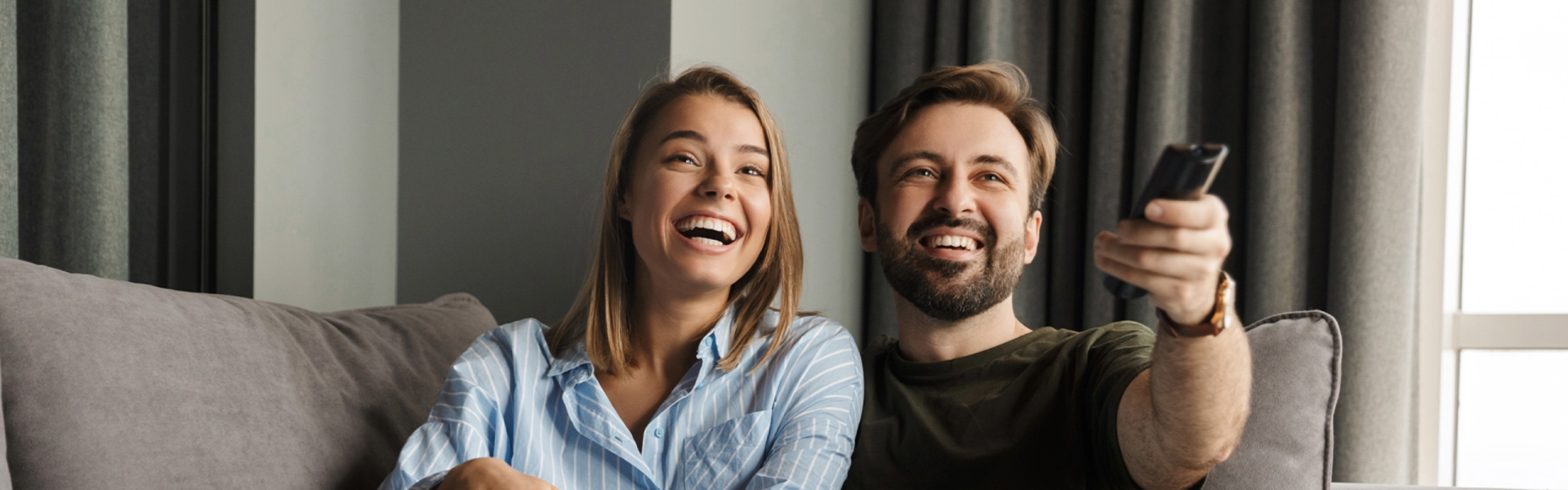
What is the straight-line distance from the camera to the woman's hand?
2.80ft

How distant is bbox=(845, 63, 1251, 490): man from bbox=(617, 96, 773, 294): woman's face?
247mm

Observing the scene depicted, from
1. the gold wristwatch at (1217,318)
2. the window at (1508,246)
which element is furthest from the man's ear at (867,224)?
the window at (1508,246)

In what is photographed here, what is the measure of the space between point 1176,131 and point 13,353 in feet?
6.47

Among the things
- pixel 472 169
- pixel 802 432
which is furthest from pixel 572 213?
pixel 802 432

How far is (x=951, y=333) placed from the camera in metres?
1.26

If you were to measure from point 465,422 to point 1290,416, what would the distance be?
844 millimetres

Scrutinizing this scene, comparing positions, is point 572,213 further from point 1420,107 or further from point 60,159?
point 1420,107

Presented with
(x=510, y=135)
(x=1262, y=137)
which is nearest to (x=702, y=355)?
(x=510, y=135)

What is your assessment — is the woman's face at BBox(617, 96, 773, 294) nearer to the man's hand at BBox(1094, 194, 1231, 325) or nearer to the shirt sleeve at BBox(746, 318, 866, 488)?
the shirt sleeve at BBox(746, 318, 866, 488)

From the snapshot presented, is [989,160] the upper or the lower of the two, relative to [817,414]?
upper

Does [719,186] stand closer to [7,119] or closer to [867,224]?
[867,224]

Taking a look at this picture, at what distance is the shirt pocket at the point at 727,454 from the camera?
1.00 meters

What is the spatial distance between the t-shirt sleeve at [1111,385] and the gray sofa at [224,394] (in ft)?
0.33

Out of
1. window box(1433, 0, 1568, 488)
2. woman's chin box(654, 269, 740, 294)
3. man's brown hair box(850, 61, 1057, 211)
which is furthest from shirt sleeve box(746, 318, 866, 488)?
window box(1433, 0, 1568, 488)
